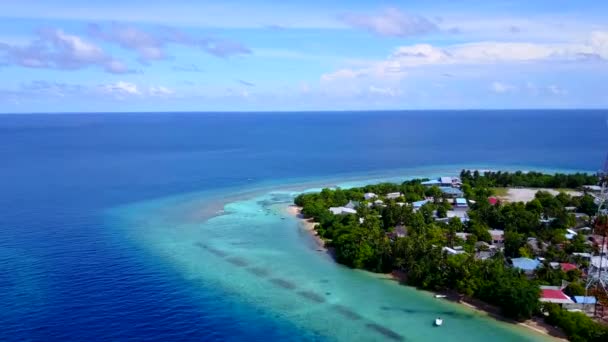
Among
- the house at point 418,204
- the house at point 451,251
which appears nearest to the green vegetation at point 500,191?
the house at point 418,204

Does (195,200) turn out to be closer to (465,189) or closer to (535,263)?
(465,189)

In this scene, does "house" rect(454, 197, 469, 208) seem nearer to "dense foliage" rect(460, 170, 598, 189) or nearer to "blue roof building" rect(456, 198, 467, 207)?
"blue roof building" rect(456, 198, 467, 207)

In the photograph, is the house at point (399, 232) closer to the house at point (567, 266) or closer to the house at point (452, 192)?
the house at point (567, 266)

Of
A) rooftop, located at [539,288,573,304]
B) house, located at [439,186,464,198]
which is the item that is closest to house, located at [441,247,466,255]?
rooftop, located at [539,288,573,304]

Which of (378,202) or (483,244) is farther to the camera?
(378,202)

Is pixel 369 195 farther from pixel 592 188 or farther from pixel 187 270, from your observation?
pixel 592 188

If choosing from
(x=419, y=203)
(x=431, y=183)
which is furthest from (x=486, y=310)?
(x=431, y=183)

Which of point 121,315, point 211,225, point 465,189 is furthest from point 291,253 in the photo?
point 465,189
